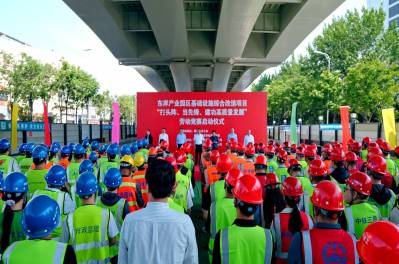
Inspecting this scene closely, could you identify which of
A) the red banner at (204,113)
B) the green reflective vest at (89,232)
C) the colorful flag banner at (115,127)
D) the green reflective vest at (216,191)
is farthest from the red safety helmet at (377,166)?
the red banner at (204,113)

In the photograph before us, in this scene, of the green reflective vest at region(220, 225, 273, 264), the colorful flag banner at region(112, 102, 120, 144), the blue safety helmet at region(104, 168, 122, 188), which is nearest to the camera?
the green reflective vest at region(220, 225, 273, 264)

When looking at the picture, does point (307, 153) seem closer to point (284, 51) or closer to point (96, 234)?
point (96, 234)

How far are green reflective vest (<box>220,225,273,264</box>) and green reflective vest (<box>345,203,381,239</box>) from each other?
Result: 1373 mm

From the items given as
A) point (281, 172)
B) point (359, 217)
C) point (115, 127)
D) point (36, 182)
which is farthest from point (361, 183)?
point (115, 127)

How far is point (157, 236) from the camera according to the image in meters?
2.45

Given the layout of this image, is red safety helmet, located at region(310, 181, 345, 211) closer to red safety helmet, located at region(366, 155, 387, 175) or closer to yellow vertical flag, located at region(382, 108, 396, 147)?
red safety helmet, located at region(366, 155, 387, 175)

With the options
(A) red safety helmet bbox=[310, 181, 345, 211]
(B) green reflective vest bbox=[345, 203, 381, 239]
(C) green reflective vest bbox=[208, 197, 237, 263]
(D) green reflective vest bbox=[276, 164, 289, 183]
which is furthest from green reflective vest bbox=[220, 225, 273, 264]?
(D) green reflective vest bbox=[276, 164, 289, 183]

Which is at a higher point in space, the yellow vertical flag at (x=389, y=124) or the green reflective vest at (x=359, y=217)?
the yellow vertical flag at (x=389, y=124)

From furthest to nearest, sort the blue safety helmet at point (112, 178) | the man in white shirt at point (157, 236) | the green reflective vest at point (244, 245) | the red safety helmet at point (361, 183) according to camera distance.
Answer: the blue safety helmet at point (112, 178) → the red safety helmet at point (361, 183) → the green reflective vest at point (244, 245) → the man in white shirt at point (157, 236)

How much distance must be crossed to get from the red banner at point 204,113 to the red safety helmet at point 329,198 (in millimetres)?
18622

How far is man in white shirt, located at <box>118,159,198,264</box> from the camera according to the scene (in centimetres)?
245

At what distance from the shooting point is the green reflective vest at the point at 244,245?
281cm

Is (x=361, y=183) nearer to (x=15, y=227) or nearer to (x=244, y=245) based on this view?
(x=244, y=245)

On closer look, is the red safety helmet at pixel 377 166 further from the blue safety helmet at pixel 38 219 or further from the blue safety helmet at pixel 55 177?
the blue safety helmet at pixel 38 219
